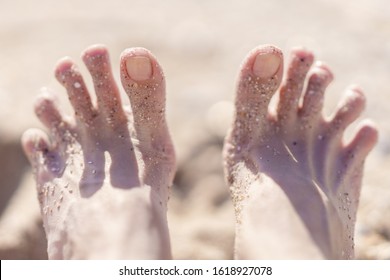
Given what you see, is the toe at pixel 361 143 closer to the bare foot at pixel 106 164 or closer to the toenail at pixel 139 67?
the bare foot at pixel 106 164

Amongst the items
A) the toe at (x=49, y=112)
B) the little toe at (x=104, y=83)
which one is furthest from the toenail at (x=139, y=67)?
the toe at (x=49, y=112)

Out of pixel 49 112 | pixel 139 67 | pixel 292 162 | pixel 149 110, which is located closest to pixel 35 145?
pixel 49 112

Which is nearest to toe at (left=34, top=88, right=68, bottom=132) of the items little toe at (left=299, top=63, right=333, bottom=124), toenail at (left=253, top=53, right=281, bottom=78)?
toenail at (left=253, top=53, right=281, bottom=78)

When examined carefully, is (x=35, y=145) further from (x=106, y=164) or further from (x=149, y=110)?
(x=149, y=110)

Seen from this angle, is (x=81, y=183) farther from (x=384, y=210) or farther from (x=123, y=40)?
(x=123, y=40)

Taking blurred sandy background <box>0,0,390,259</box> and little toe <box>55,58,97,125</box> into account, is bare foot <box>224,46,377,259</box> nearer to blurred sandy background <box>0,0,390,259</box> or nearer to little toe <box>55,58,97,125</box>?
blurred sandy background <box>0,0,390,259</box>
